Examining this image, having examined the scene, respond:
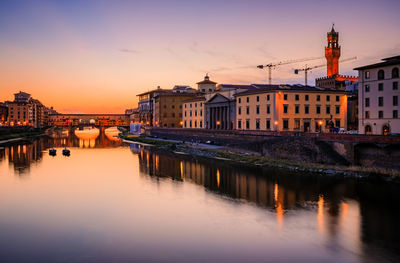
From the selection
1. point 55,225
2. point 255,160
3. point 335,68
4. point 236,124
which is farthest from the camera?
point 335,68

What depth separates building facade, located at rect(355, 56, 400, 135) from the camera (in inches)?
1674

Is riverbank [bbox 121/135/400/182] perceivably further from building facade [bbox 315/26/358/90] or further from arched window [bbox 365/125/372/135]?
building facade [bbox 315/26/358/90]

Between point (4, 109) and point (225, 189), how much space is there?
171030 millimetres

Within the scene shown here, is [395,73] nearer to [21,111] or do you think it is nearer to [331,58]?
[331,58]

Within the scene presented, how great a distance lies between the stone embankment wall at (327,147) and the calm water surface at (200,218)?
433 cm

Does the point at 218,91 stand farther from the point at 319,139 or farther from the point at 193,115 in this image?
the point at 319,139

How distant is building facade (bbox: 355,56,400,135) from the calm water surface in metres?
15.7

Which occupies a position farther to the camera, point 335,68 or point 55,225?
point 335,68

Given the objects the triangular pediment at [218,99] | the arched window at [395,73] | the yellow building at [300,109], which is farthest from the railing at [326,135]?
the arched window at [395,73]

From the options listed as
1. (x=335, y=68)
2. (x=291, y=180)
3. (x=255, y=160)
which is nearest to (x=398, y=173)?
(x=291, y=180)

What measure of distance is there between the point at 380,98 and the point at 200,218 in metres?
32.2

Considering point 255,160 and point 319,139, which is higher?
point 319,139

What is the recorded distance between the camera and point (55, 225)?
74.2 ft

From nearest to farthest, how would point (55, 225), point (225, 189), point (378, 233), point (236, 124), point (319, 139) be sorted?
point (378, 233), point (55, 225), point (225, 189), point (319, 139), point (236, 124)
